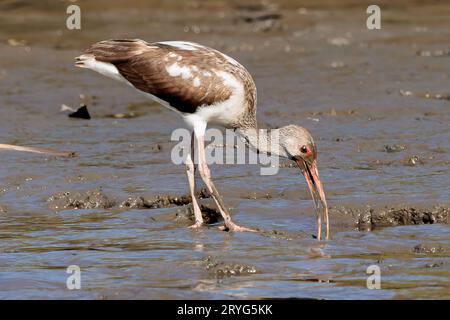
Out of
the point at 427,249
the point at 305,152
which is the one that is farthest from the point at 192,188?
the point at 427,249

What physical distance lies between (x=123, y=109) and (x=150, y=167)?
3489mm

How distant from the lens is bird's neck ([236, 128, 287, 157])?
9.52m

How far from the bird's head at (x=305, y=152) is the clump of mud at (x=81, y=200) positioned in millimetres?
1705

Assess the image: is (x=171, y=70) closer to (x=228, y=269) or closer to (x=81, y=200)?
(x=81, y=200)

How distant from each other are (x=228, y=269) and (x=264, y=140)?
85.8 inches

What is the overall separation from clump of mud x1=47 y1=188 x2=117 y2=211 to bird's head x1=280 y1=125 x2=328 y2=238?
1705mm

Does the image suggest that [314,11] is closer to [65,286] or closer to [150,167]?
[150,167]

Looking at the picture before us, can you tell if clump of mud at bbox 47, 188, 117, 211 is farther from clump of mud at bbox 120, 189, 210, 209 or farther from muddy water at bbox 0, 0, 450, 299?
clump of mud at bbox 120, 189, 210, 209

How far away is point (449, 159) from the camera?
11.0 m

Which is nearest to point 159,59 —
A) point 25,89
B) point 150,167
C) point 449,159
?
point 150,167

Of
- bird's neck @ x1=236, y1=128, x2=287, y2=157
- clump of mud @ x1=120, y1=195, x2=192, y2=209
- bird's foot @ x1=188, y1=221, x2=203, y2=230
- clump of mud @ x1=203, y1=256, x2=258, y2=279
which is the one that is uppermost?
bird's neck @ x1=236, y1=128, x2=287, y2=157

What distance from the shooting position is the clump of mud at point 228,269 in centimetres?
769

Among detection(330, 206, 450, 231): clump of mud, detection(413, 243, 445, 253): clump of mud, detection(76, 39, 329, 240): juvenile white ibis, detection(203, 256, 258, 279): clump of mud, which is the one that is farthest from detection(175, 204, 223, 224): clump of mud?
detection(413, 243, 445, 253): clump of mud

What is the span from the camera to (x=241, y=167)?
35.9ft
